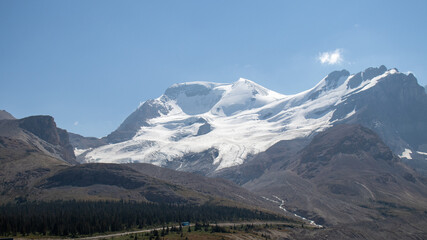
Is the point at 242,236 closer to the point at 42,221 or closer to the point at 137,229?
the point at 137,229

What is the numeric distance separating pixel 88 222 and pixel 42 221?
57.1 ft

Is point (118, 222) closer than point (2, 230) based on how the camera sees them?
No

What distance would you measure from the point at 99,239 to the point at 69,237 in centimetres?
1172

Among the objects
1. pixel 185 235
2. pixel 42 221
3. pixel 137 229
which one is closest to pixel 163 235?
pixel 185 235

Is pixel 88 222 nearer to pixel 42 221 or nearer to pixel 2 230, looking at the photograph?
pixel 42 221

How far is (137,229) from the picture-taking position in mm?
192000

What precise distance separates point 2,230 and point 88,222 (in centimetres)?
3112

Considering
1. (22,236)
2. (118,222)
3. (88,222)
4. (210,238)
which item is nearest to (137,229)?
(118,222)

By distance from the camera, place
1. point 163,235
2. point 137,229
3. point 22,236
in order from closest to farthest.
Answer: point 22,236
point 163,235
point 137,229

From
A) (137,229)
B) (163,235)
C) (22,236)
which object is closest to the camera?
(22,236)

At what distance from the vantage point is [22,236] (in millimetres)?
156875

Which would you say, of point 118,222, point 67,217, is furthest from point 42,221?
point 118,222

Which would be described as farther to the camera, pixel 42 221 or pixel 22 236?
pixel 42 221

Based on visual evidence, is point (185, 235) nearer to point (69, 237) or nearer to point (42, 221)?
point (69, 237)
